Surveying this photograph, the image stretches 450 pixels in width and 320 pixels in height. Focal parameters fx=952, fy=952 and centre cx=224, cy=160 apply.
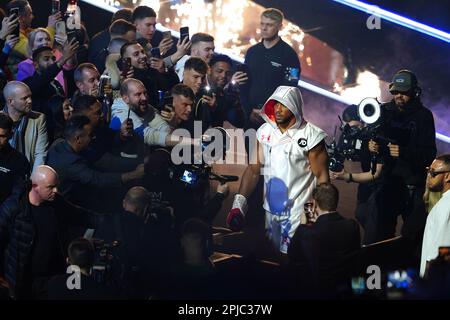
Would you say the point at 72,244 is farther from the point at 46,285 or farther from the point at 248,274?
the point at 248,274

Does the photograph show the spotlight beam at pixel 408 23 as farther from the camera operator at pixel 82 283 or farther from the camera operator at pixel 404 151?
the camera operator at pixel 82 283

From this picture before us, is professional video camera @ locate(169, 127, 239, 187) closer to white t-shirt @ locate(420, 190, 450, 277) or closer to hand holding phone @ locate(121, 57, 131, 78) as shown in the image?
hand holding phone @ locate(121, 57, 131, 78)

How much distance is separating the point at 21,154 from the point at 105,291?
2.00 m

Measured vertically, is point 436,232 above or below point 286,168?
below

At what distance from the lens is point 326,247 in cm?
704

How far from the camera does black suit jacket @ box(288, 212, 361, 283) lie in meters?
7.01

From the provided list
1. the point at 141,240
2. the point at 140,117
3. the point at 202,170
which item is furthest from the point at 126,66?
the point at 141,240

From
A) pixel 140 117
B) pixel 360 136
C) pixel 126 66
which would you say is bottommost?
pixel 360 136

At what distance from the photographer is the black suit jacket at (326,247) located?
7008mm

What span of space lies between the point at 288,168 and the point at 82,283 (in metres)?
2.01

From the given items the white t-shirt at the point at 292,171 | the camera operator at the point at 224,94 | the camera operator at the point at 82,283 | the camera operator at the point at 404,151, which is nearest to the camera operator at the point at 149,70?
the camera operator at the point at 224,94

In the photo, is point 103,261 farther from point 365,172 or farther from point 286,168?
point 365,172
